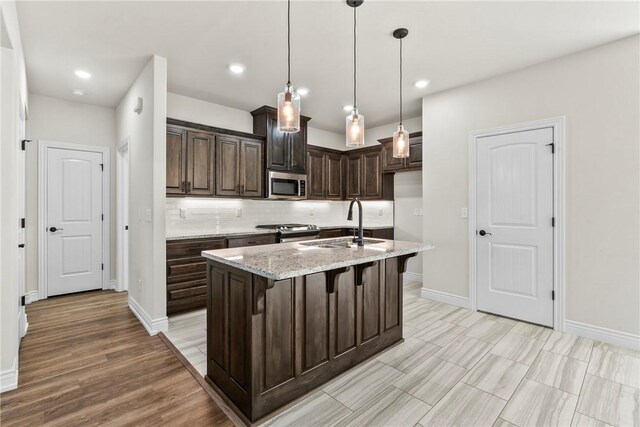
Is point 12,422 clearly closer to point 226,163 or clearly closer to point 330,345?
point 330,345

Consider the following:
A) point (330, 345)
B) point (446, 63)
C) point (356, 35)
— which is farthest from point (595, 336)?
point (356, 35)

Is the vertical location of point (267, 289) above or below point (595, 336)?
above

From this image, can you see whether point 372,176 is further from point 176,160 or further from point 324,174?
point 176,160

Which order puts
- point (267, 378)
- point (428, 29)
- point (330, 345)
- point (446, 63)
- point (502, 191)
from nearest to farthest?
point (267, 378), point (330, 345), point (428, 29), point (446, 63), point (502, 191)

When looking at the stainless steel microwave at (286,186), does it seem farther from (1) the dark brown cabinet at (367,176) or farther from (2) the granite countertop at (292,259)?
(2) the granite countertop at (292,259)

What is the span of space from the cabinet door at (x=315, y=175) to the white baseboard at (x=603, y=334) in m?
3.78

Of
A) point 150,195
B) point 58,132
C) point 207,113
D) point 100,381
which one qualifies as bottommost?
point 100,381

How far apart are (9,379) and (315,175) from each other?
4.34 meters

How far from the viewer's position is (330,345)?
2.22 metres

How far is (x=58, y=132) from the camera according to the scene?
14.0 ft

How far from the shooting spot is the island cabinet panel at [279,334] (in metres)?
1.86

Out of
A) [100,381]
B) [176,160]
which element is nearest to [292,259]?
[100,381]

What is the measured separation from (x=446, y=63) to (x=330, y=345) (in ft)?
9.74

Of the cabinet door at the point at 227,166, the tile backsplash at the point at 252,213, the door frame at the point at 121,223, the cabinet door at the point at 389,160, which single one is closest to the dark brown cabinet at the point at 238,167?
the cabinet door at the point at 227,166
